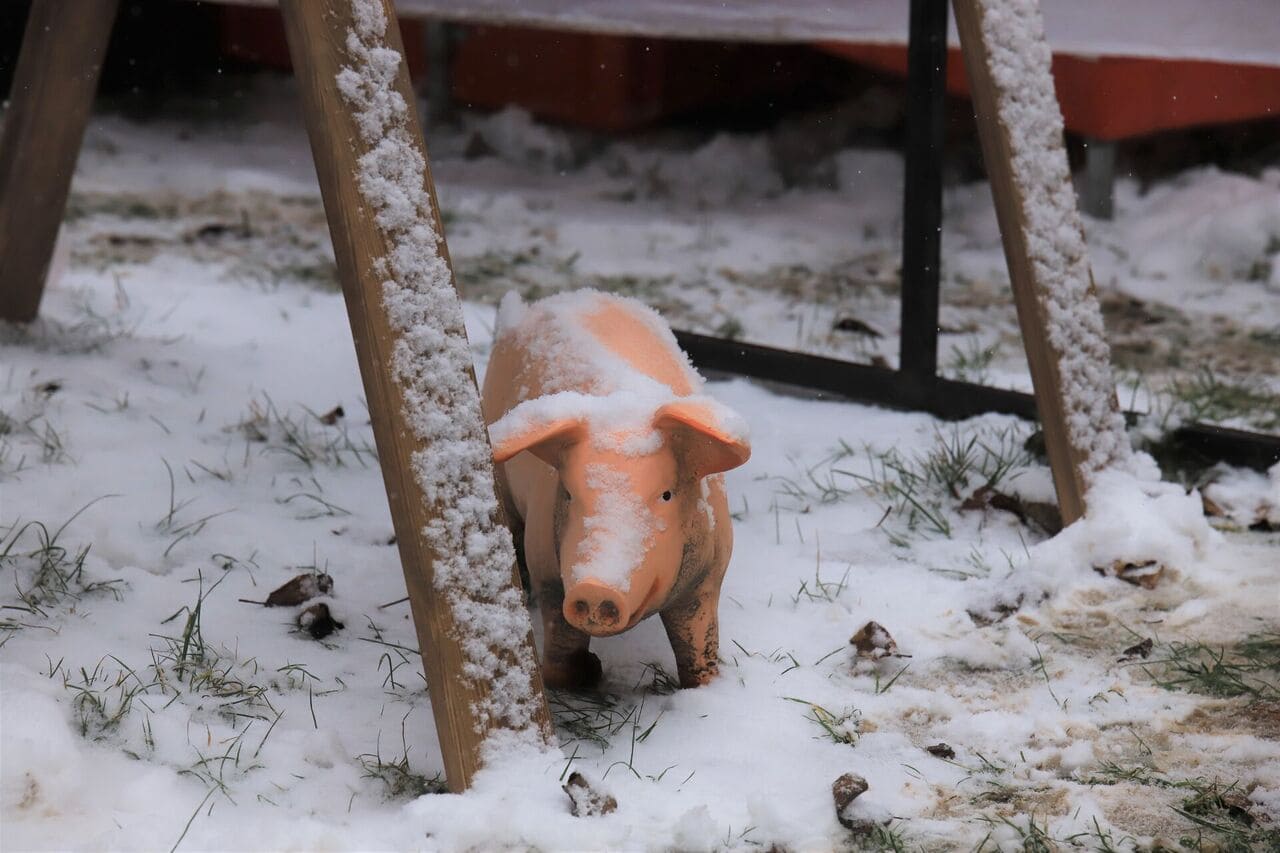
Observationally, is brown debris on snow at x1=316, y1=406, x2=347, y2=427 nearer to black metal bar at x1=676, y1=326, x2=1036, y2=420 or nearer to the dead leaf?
black metal bar at x1=676, y1=326, x2=1036, y2=420

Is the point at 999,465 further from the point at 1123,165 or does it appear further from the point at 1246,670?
the point at 1123,165

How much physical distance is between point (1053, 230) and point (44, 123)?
2.19 metres

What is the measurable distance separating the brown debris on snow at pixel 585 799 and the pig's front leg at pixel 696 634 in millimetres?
354

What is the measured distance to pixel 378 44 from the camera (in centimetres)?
174

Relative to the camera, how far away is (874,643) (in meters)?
2.17

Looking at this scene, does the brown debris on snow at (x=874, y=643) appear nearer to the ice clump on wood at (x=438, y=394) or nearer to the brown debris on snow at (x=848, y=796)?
the brown debris on snow at (x=848, y=796)

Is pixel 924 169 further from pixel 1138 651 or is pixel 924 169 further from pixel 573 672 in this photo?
pixel 573 672

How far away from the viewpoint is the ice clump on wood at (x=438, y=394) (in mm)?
1733

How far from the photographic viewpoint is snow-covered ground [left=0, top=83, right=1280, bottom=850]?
170 centimetres

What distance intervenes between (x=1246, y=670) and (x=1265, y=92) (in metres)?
3.18

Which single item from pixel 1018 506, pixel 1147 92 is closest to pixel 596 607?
pixel 1018 506

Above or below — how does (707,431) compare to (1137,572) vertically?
above

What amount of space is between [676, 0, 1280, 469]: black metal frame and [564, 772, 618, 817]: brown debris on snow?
177 cm

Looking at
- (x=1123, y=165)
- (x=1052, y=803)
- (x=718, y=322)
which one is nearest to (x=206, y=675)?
(x=1052, y=803)
